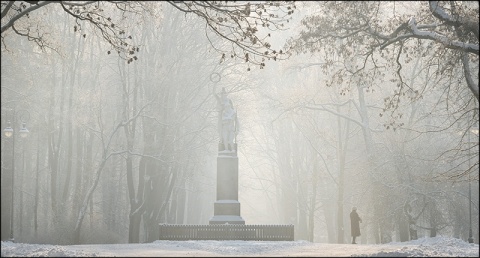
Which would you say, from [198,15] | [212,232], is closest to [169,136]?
[212,232]

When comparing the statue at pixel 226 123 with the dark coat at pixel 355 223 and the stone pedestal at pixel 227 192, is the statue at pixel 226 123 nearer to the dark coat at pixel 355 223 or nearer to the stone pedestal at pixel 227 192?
the stone pedestal at pixel 227 192

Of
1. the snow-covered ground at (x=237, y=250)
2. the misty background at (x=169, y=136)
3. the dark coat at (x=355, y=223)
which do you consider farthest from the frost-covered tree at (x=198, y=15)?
the dark coat at (x=355, y=223)

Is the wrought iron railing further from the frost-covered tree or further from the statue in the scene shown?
the frost-covered tree

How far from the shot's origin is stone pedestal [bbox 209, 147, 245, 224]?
2686cm

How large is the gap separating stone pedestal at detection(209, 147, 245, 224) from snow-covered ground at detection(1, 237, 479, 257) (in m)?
4.67

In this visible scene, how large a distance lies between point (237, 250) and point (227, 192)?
822cm

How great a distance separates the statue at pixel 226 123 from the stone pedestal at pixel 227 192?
40 cm

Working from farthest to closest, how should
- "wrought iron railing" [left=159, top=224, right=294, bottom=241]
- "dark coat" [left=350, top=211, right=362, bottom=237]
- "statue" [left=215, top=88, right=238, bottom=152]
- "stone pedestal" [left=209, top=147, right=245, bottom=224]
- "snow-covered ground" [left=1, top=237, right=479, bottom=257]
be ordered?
"statue" [left=215, top=88, right=238, bottom=152] < "dark coat" [left=350, top=211, right=362, bottom=237] < "stone pedestal" [left=209, top=147, right=245, bottom=224] < "wrought iron railing" [left=159, top=224, right=294, bottom=241] < "snow-covered ground" [left=1, top=237, right=479, bottom=257]

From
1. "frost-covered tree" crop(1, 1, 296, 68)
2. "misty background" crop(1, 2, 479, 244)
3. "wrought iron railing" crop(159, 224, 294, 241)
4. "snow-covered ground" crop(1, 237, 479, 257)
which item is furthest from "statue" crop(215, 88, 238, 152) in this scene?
"frost-covered tree" crop(1, 1, 296, 68)

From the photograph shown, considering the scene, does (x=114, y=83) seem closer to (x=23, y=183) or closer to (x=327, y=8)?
(x=23, y=183)

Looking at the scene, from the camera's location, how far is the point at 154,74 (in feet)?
108

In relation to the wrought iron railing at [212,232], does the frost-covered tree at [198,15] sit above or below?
above

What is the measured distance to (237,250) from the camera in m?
19.3

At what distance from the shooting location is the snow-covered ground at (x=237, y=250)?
14.7 metres
